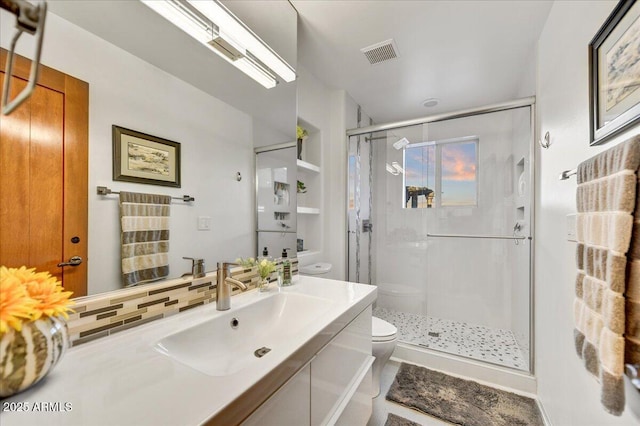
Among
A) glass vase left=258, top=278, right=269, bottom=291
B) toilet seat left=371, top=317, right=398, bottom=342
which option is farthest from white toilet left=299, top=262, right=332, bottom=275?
glass vase left=258, top=278, right=269, bottom=291

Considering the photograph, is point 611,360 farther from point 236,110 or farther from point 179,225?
point 236,110

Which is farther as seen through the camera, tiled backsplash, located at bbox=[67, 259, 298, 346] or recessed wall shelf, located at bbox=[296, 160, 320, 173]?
recessed wall shelf, located at bbox=[296, 160, 320, 173]

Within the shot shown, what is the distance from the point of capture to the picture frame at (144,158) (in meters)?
0.86

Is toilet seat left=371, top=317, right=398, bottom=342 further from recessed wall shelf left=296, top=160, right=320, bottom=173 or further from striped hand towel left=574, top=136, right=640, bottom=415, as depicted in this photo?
recessed wall shelf left=296, top=160, right=320, bottom=173

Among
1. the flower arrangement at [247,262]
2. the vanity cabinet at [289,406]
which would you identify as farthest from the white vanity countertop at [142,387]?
the flower arrangement at [247,262]

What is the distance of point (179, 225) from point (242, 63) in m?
0.87

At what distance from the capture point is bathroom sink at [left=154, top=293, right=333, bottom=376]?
850mm

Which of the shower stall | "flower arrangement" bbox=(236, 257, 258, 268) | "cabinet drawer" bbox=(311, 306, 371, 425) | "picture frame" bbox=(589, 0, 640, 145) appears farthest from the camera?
the shower stall

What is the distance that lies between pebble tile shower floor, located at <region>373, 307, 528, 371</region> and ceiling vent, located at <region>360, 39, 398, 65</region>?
7.93 feet

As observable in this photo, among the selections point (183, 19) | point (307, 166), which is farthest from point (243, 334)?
point (307, 166)

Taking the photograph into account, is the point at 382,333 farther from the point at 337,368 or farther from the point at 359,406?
the point at 337,368

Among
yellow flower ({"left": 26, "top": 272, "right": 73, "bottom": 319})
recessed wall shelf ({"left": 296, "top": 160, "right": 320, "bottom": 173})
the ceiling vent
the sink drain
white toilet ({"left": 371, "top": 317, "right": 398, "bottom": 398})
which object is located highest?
the ceiling vent

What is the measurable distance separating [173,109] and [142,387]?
910 millimetres

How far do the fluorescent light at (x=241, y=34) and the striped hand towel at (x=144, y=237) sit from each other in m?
0.81
